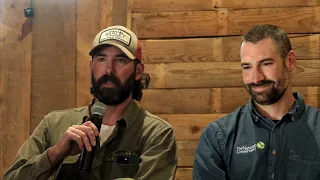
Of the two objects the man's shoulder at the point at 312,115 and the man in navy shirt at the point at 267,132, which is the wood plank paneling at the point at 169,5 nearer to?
the man in navy shirt at the point at 267,132

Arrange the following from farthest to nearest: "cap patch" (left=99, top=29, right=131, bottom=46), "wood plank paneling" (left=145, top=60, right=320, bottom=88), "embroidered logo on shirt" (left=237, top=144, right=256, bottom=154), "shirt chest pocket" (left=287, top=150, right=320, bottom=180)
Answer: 1. "wood plank paneling" (left=145, top=60, right=320, bottom=88)
2. "cap patch" (left=99, top=29, right=131, bottom=46)
3. "embroidered logo on shirt" (left=237, top=144, right=256, bottom=154)
4. "shirt chest pocket" (left=287, top=150, right=320, bottom=180)

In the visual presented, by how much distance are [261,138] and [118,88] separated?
2.37 ft

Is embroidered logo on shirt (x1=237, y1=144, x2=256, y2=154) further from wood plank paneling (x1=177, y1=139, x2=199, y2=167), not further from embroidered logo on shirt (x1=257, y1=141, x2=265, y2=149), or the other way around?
wood plank paneling (x1=177, y1=139, x2=199, y2=167)

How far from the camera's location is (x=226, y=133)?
77.2 inches

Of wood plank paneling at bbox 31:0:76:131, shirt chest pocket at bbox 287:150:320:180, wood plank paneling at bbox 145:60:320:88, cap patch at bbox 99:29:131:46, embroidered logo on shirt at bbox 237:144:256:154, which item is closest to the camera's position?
shirt chest pocket at bbox 287:150:320:180

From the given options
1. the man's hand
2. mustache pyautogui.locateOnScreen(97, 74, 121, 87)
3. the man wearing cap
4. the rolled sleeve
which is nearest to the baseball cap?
the man wearing cap

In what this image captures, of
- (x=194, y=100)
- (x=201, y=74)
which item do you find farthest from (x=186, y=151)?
(x=201, y=74)

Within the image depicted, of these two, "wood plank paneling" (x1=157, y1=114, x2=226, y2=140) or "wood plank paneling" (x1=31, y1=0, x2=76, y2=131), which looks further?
"wood plank paneling" (x1=31, y1=0, x2=76, y2=131)

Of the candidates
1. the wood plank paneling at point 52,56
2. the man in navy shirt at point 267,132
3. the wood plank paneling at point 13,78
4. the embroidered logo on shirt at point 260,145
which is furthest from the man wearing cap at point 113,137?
the wood plank paneling at point 13,78

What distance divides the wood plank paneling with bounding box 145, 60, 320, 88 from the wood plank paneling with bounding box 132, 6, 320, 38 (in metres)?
0.20

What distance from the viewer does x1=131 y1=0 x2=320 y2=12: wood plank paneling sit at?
8.71 feet

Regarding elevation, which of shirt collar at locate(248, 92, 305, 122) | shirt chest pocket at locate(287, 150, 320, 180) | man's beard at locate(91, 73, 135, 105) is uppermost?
man's beard at locate(91, 73, 135, 105)

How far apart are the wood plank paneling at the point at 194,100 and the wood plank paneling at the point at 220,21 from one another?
14.5 inches

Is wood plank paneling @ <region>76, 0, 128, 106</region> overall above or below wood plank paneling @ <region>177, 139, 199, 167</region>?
above
